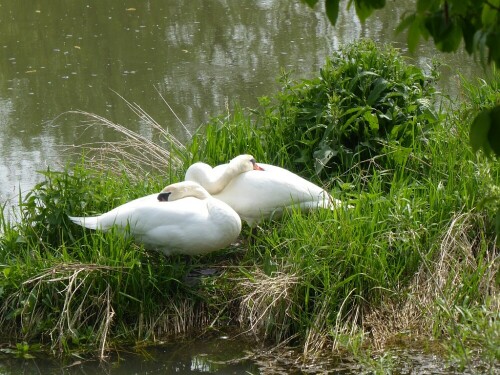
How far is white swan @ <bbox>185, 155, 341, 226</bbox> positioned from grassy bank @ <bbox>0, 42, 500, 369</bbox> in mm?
102

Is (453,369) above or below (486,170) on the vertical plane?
below

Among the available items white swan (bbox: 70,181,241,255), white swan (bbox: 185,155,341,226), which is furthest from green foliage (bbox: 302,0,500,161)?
white swan (bbox: 185,155,341,226)

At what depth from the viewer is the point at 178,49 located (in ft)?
33.0

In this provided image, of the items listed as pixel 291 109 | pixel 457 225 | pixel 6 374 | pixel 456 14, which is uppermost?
pixel 456 14

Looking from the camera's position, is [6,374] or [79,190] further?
[79,190]

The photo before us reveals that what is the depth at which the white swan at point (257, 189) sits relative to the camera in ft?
16.8

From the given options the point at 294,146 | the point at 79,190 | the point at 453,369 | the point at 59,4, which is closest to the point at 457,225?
the point at 453,369

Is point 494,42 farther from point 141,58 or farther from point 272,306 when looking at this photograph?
point 141,58

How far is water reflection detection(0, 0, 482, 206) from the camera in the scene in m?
8.01

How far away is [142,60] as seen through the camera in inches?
381

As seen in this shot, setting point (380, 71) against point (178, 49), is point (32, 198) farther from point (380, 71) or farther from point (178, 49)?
point (178, 49)

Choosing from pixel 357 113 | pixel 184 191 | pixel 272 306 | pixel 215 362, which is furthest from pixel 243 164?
pixel 215 362

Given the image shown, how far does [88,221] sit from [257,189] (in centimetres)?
94

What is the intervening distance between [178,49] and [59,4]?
2.56m
